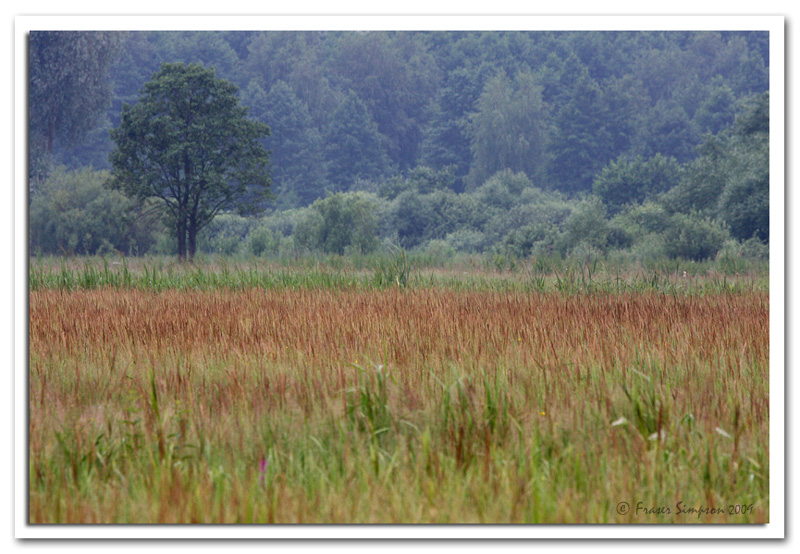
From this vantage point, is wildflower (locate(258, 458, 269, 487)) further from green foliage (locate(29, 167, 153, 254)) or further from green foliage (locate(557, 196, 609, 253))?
green foliage (locate(29, 167, 153, 254))

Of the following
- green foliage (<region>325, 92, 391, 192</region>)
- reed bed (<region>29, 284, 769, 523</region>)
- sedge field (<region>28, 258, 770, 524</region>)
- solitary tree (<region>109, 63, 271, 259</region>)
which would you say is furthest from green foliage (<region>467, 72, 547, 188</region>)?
reed bed (<region>29, 284, 769, 523</region>)

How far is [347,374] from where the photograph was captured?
360 cm

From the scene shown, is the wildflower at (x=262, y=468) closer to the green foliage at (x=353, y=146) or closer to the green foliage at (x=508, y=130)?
the green foliage at (x=353, y=146)

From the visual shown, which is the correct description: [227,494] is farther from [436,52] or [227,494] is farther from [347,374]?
[436,52]

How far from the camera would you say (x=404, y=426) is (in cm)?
292

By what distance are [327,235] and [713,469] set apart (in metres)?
19.5

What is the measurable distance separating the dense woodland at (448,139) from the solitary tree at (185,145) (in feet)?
2.64

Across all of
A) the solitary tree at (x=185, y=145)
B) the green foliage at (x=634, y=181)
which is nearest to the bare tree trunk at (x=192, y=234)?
the solitary tree at (x=185, y=145)

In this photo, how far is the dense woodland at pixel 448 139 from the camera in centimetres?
2005

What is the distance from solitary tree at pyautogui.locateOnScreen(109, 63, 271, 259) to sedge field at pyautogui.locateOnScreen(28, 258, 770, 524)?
1269cm

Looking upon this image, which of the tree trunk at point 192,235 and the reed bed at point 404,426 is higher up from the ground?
the tree trunk at point 192,235

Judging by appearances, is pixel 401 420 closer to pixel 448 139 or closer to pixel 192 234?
pixel 192 234

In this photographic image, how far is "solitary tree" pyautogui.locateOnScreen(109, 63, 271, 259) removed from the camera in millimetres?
16969

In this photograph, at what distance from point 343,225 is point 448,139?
15.2 metres
